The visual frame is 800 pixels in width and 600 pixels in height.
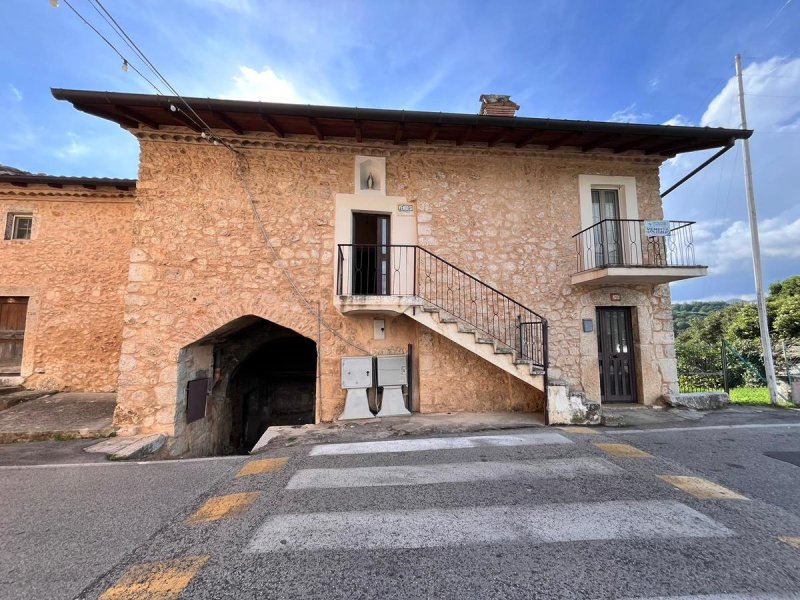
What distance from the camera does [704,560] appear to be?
2.16 meters

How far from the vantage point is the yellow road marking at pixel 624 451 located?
4.12 metres

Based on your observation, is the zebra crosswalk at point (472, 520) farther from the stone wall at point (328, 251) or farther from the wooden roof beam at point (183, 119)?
the wooden roof beam at point (183, 119)

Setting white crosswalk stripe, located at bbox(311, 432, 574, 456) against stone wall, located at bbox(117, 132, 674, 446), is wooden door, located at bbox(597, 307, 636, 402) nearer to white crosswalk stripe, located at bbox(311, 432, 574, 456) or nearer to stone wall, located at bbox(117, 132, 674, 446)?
stone wall, located at bbox(117, 132, 674, 446)

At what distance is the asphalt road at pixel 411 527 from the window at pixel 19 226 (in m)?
6.93

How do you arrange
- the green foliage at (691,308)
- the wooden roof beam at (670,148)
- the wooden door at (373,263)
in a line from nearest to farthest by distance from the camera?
the wooden door at (373,263), the wooden roof beam at (670,148), the green foliage at (691,308)

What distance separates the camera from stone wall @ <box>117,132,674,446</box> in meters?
6.19

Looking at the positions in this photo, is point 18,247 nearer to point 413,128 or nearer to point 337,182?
point 337,182

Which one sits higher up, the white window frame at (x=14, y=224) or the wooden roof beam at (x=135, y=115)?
the wooden roof beam at (x=135, y=115)

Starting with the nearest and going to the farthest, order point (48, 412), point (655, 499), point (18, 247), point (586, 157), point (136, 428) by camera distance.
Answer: point (655, 499), point (136, 428), point (48, 412), point (586, 157), point (18, 247)

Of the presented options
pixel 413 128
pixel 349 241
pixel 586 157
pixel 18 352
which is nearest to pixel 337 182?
pixel 349 241

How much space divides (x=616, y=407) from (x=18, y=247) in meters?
13.9

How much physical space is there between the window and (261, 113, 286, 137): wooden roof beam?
6709 mm

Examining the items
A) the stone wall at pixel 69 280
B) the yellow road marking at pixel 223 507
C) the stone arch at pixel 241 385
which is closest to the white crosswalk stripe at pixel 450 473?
the yellow road marking at pixel 223 507

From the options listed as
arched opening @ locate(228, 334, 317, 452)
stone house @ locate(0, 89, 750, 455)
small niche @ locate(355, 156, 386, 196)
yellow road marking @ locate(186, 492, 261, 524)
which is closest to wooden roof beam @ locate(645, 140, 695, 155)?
stone house @ locate(0, 89, 750, 455)
